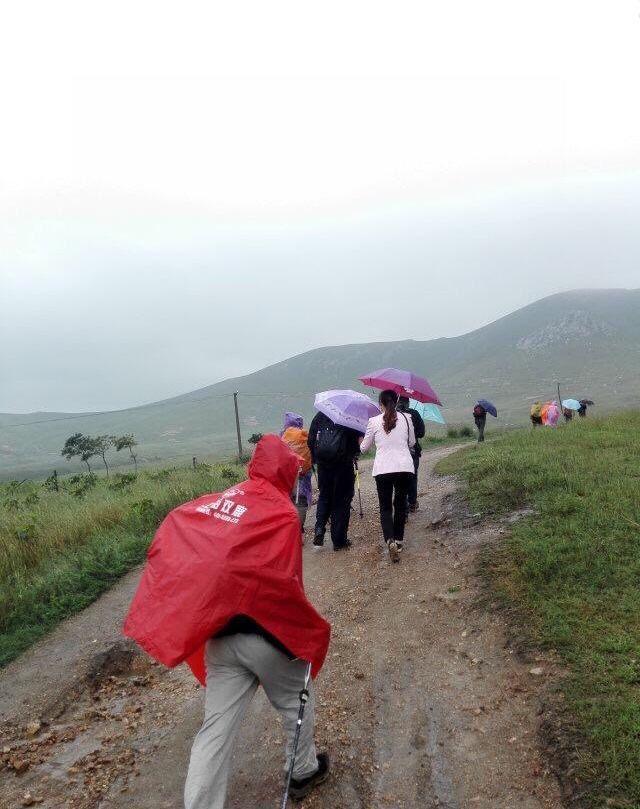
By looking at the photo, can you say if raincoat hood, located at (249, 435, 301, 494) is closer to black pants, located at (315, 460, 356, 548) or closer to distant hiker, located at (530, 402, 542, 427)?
black pants, located at (315, 460, 356, 548)

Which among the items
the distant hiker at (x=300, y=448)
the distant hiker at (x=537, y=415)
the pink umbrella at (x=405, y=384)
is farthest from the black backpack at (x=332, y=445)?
the distant hiker at (x=537, y=415)

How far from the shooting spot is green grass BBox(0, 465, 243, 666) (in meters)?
7.34

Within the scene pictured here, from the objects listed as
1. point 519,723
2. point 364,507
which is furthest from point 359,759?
point 364,507

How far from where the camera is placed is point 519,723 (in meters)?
4.06

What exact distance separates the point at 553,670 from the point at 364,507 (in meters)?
7.10

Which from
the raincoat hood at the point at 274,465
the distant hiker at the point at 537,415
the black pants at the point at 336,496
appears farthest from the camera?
the distant hiker at the point at 537,415

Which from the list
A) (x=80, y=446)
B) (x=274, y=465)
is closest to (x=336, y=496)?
(x=274, y=465)

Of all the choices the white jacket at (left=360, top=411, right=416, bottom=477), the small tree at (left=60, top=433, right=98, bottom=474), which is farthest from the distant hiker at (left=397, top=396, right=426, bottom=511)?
the small tree at (left=60, top=433, right=98, bottom=474)

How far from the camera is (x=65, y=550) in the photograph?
9773 millimetres

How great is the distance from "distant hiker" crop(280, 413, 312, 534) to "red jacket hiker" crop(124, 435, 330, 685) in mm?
5272

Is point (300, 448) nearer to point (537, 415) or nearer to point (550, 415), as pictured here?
point (550, 415)

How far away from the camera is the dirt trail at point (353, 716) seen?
372cm

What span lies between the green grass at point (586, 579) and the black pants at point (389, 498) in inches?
51.2

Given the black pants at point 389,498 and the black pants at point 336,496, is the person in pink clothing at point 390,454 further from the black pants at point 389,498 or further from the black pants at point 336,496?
the black pants at point 336,496
